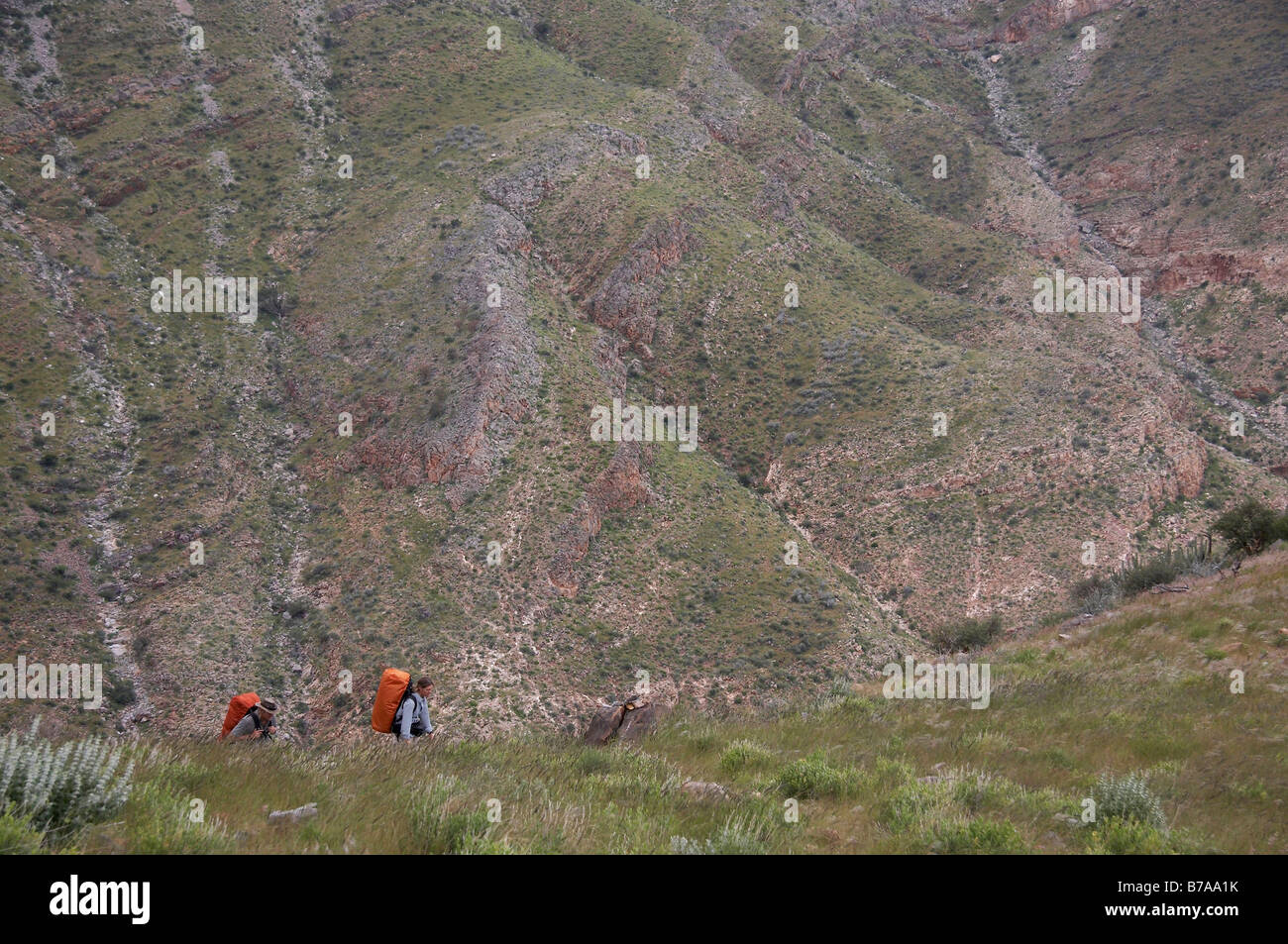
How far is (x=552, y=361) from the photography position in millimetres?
39438

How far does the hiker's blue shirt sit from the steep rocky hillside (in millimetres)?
15578

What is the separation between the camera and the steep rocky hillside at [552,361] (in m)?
30.1

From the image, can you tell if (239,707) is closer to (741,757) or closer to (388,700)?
(388,700)

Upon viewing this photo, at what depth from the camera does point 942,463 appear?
39.3 meters

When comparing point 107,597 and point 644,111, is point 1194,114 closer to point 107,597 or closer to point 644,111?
point 644,111

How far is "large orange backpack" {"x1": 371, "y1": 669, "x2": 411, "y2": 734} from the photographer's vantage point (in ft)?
34.3

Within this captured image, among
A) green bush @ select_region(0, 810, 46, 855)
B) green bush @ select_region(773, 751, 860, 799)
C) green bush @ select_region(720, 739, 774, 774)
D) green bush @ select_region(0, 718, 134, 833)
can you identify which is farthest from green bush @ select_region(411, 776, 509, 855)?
green bush @ select_region(720, 739, 774, 774)

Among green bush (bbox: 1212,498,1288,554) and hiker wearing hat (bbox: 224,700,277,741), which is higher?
green bush (bbox: 1212,498,1288,554)

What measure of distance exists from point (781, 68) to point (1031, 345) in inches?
1585

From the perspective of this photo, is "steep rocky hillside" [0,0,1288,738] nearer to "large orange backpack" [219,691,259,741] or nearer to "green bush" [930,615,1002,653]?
"green bush" [930,615,1002,653]

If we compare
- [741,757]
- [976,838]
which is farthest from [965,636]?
[976,838]

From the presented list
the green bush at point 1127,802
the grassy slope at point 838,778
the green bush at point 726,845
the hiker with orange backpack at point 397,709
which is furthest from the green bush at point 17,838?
the green bush at point 1127,802

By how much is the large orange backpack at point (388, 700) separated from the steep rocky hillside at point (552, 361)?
51.5 feet

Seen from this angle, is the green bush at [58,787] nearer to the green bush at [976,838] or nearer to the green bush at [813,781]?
the green bush at [813,781]
